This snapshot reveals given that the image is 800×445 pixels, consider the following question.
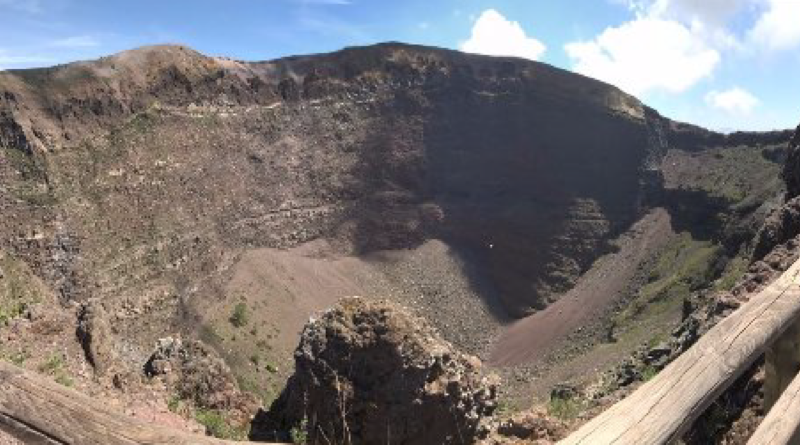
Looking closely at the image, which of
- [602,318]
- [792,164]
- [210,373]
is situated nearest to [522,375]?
[602,318]

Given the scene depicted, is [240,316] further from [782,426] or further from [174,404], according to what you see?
[782,426]

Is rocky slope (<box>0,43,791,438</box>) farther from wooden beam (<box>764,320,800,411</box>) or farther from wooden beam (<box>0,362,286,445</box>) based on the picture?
wooden beam (<box>764,320,800,411</box>)

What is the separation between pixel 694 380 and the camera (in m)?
3.72

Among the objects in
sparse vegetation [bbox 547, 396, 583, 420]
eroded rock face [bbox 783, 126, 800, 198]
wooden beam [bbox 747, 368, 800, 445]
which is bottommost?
sparse vegetation [bbox 547, 396, 583, 420]

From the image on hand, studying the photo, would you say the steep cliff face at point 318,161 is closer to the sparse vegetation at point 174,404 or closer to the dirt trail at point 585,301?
the dirt trail at point 585,301

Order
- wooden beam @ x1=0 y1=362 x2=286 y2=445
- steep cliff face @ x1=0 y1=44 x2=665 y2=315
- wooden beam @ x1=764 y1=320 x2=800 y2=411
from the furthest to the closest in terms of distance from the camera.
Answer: steep cliff face @ x1=0 y1=44 x2=665 y2=315, wooden beam @ x1=764 y1=320 x2=800 y2=411, wooden beam @ x1=0 y1=362 x2=286 y2=445

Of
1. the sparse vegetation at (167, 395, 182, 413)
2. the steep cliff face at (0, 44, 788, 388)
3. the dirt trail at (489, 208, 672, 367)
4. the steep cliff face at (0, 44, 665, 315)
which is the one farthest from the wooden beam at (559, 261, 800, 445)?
the dirt trail at (489, 208, 672, 367)

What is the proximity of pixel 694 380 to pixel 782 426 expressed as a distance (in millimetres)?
755

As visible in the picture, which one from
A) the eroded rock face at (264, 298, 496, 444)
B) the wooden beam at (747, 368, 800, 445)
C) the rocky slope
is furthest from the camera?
the rocky slope

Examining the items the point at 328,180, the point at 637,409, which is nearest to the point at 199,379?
the point at 637,409

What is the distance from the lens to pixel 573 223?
74750mm

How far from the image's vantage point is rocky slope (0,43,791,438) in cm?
4488

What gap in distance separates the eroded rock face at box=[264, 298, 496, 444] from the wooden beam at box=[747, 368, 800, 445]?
11666 mm

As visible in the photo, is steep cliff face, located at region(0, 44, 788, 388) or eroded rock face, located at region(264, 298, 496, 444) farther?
steep cliff face, located at region(0, 44, 788, 388)
